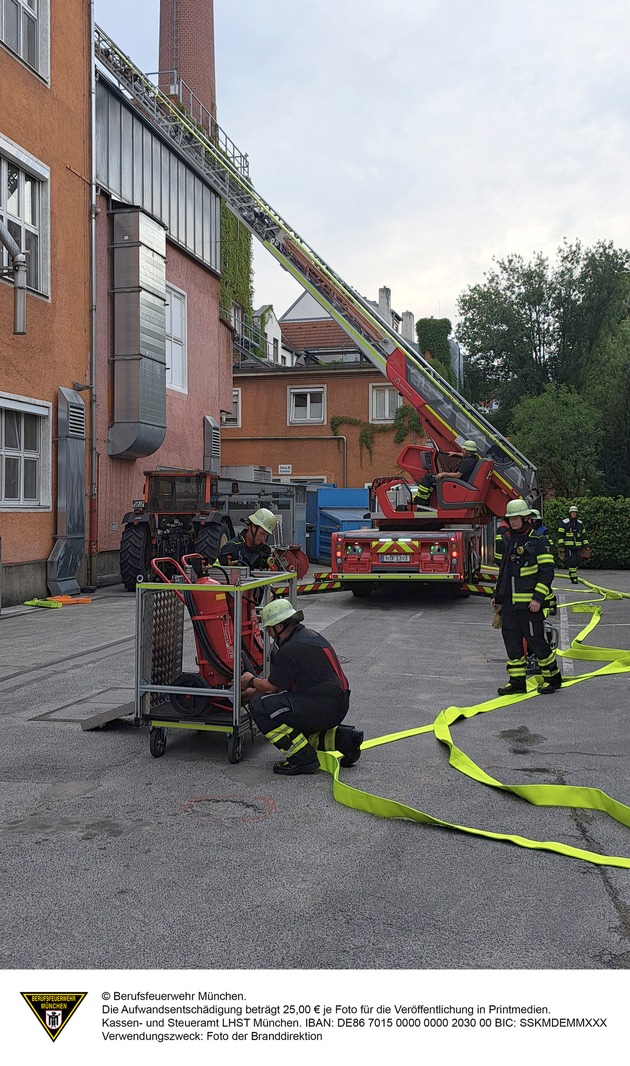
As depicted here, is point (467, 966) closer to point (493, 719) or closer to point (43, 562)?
point (493, 719)

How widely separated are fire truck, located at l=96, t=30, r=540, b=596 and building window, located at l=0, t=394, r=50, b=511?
563 cm

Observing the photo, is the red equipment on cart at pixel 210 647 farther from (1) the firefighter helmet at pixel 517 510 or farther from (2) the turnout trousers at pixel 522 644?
(1) the firefighter helmet at pixel 517 510

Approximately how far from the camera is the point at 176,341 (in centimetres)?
2488

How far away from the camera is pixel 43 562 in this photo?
1739 cm

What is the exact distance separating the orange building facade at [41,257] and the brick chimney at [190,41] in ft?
54.5

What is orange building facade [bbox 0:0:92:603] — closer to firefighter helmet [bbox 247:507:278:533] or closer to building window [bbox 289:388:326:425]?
firefighter helmet [bbox 247:507:278:533]

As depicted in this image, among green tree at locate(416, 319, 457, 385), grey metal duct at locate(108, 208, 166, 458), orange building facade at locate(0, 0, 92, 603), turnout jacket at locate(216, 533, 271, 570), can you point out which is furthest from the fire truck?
green tree at locate(416, 319, 457, 385)

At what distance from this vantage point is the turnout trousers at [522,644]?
8680 millimetres

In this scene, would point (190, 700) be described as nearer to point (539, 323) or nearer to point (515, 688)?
point (515, 688)

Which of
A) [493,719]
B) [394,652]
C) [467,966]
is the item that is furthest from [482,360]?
[467,966]

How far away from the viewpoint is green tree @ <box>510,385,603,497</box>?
3112 cm

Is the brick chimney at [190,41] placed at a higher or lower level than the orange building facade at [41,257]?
higher

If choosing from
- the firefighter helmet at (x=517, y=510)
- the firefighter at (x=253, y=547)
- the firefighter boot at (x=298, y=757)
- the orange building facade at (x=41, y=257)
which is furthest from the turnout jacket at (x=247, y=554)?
the orange building facade at (x=41, y=257)

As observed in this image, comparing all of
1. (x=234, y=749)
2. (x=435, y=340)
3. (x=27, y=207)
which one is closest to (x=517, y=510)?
(x=234, y=749)
